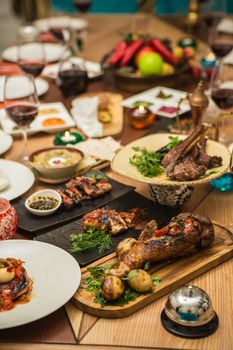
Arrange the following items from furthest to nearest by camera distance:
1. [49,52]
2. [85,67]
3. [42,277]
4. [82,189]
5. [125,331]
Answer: [49,52] < [85,67] < [82,189] < [42,277] < [125,331]

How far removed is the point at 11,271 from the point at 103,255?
28cm

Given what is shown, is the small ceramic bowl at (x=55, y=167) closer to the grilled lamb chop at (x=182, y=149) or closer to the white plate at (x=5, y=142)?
the white plate at (x=5, y=142)

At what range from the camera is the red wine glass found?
8.63 feet

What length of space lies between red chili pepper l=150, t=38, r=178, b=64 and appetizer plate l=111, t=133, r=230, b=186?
37.0 inches

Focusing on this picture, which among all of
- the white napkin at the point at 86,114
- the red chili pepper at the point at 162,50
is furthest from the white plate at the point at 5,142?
the red chili pepper at the point at 162,50

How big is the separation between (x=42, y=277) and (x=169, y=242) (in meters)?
0.33

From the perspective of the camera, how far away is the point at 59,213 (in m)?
1.78

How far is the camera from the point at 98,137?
228 cm

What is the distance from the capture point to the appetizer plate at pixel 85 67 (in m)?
2.96

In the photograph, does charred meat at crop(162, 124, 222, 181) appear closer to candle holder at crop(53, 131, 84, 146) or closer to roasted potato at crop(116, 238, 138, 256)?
roasted potato at crop(116, 238, 138, 256)

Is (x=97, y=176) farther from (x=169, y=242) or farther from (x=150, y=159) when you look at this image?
(x=169, y=242)

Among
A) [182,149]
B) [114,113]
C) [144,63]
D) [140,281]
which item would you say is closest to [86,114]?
[114,113]

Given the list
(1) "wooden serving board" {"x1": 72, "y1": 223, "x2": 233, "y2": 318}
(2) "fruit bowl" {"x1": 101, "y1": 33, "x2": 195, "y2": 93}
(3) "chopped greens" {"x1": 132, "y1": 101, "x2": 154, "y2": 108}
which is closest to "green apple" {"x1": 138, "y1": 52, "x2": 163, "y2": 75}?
(2) "fruit bowl" {"x1": 101, "y1": 33, "x2": 195, "y2": 93}

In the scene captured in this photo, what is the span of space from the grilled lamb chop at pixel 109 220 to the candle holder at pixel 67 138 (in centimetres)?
55
